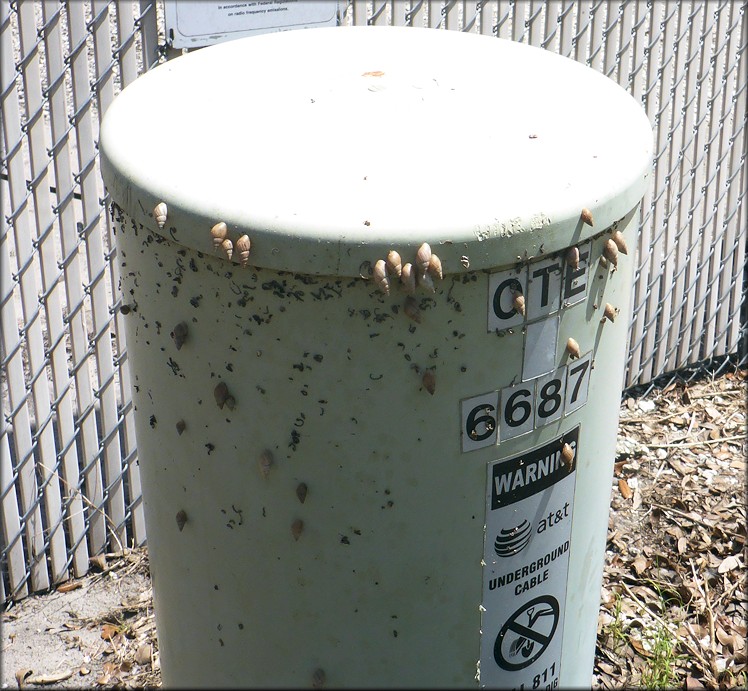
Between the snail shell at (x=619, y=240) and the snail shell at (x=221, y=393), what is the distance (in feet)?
2.71

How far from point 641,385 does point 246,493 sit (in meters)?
3.41

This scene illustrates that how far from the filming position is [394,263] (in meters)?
1.85

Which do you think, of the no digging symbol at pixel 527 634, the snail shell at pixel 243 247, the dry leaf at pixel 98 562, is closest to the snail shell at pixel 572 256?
the snail shell at pixel 243 247

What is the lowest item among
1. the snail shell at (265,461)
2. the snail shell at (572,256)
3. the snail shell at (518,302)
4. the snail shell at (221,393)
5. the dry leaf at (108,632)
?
the dry leaf at (108,632)

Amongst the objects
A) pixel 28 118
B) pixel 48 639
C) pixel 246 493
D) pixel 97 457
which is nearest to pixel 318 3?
pixel 28 118

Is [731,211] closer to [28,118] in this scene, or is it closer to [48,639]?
[28,118]

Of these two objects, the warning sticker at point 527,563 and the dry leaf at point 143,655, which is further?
the dry leaf at point 143,655

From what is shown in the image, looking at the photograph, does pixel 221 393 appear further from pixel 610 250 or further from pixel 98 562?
pixel 98 562

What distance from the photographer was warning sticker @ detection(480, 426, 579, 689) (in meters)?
2.23

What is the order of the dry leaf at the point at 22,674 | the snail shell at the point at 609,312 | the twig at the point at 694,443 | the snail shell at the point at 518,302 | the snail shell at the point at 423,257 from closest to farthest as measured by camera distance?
the snail shell at the point at 423,257, the snail shell at the point at 518,302, the snail shell at the point at 609,312, the dry leaf at the point at 22,674, the twig at the point at 694,443

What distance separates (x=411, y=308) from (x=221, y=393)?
441mm

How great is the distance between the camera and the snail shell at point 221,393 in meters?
2.09

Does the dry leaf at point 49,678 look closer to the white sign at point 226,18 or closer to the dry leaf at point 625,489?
the white sign at point 226,18

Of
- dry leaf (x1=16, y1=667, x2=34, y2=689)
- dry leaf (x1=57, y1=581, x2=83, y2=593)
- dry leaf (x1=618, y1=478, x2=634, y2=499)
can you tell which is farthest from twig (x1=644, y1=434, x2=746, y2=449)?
dry leaf (x1=16, y1=667, x2=34, y2=689)
